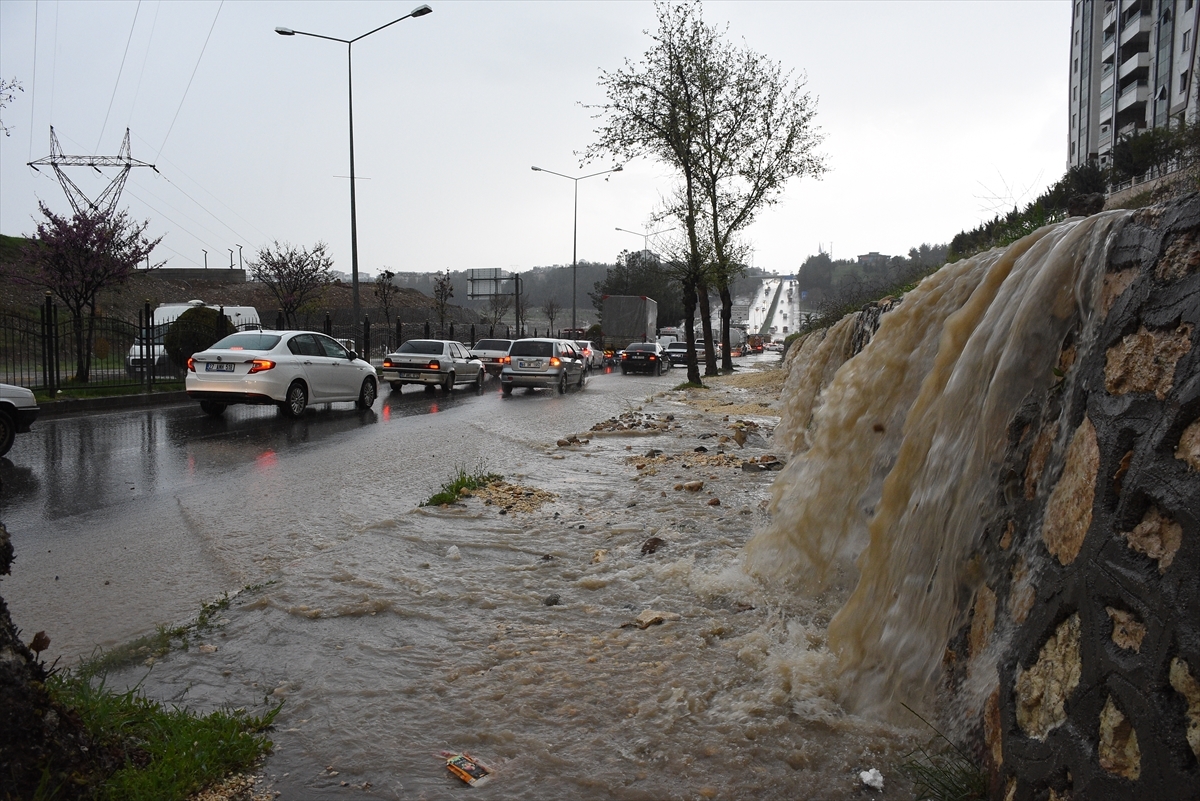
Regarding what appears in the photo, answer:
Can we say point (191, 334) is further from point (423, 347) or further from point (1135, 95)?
point (1135, 95)

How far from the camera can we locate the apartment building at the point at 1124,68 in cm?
4845

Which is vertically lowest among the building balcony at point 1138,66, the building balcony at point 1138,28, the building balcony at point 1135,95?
the building balcony at point 1135,95

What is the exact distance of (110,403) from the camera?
691 inches

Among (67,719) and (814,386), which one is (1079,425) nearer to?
(67,719)

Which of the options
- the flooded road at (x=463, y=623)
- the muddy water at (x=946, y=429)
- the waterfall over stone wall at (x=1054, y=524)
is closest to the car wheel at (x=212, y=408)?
the flooded road at (x=463, y=623)

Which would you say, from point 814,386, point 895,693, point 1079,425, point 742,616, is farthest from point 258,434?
point 1079,425

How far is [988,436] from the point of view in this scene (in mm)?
3080

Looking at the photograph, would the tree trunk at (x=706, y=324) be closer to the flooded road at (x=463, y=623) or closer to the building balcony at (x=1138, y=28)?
the flooded road at (x=463, y=623)

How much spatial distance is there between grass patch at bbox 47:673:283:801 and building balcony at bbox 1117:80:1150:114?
66.7 metres

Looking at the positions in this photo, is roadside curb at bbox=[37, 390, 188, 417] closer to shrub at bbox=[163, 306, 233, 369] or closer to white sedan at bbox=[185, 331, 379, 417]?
white sedan at bbox=[185, 331, 379, 417]

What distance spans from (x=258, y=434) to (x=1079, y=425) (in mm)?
12629

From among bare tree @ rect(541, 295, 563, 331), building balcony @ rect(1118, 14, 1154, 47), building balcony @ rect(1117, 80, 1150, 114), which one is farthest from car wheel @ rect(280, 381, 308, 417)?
bare tree @ rect(541, 295, 563, 331)

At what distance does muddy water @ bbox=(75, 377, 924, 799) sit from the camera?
2975mm

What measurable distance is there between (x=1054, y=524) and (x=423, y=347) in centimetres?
2376
